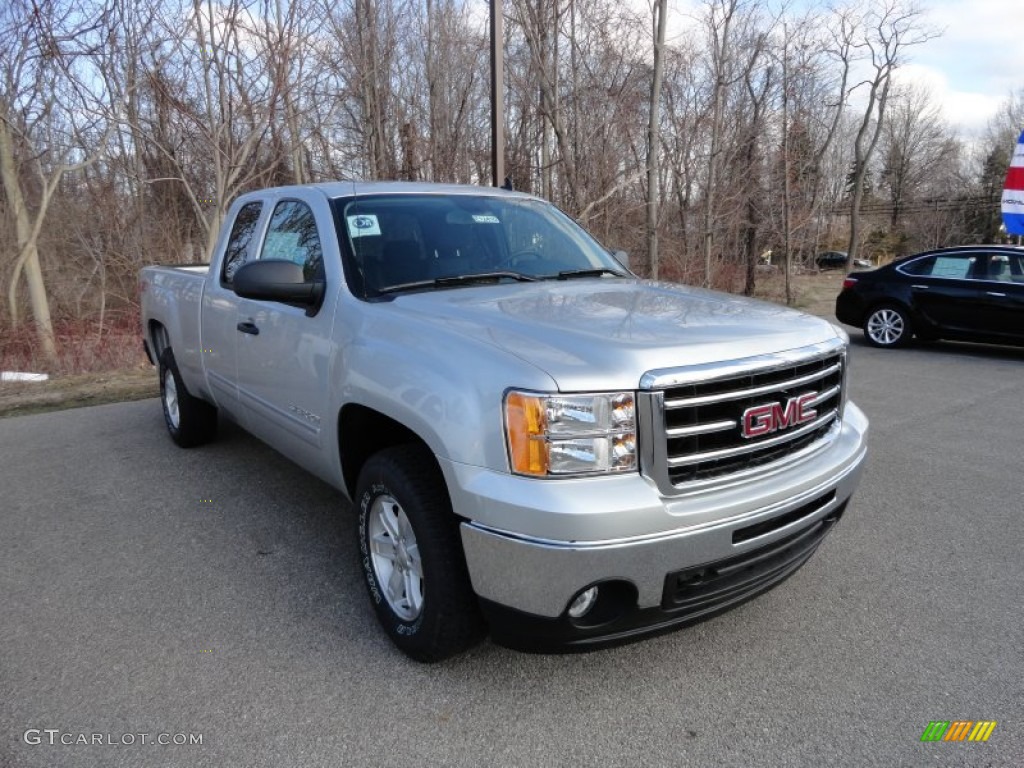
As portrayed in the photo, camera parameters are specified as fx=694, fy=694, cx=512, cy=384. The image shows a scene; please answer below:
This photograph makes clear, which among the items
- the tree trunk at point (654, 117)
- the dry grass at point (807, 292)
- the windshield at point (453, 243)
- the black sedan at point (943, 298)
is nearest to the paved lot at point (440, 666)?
the windshield at point (453, 243)

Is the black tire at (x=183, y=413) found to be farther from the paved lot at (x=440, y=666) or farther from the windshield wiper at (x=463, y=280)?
the windshield wiper at (x=463, y=280)

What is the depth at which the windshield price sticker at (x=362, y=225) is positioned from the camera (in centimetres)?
334

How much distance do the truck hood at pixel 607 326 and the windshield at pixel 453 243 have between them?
0.24 meters

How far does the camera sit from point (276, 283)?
3.02 meters

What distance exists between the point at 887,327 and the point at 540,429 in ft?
32.9

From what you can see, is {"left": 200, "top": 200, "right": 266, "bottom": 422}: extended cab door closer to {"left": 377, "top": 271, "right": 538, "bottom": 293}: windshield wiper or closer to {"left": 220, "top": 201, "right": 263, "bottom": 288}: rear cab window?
{"left": 220, "top": 201, "right": 263, "bottom": 288}: rear cab window

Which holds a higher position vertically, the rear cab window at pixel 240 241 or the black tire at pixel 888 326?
the rear cab window at pixel 240 241

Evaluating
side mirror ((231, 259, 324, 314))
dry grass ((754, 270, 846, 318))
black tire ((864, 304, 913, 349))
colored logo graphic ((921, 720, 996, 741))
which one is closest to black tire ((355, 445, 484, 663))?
side mirror ((231, 259, 324, 314))

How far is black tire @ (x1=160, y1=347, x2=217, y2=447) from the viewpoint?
5262 mm

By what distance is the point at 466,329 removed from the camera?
2.49 metres

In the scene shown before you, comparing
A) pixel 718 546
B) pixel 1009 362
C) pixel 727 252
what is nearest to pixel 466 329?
pixel 718 546

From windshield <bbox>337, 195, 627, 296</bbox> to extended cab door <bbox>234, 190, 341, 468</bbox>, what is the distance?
0.16 m

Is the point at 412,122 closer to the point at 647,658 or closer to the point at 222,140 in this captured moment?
the point at 222,140

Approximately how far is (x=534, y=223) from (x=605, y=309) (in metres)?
1.40
